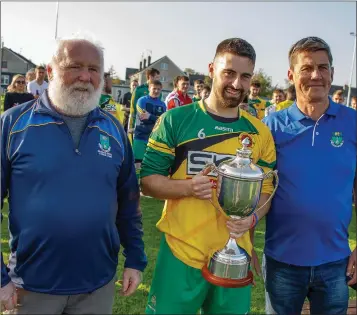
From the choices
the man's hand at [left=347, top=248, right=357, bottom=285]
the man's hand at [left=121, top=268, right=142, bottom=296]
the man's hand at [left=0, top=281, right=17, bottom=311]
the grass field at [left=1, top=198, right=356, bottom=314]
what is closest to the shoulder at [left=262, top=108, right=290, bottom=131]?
the man's hand at [left=347, top=248, right=357, bottom=285]

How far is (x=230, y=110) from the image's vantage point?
2.13 m

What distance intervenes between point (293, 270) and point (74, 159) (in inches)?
52.4

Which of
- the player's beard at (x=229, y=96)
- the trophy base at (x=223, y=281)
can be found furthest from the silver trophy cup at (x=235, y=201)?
the player's beard at (x=229, y=96)

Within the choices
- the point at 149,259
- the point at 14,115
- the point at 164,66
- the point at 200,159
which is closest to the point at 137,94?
the point at 149,259

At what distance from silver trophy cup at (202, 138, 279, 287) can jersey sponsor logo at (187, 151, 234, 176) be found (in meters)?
0.11

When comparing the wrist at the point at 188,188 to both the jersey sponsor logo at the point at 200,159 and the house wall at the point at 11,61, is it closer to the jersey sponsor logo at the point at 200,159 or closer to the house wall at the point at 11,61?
the jersey sponsor logo at the point at 200,159

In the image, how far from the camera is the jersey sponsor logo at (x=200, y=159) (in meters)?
2.03

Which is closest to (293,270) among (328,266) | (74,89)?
(328,266)

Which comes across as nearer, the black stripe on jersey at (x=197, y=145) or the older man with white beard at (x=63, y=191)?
the older man with white beard at (x=63, y=191)

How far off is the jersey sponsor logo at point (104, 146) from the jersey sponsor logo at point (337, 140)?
3.99ft

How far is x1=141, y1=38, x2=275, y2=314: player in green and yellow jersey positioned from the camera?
1998 millimetres

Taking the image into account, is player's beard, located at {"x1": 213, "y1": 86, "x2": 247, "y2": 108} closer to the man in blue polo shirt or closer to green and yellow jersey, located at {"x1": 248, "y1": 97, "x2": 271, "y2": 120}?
the man in blue polo shirt

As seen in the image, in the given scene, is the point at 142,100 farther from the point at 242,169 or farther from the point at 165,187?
the point at 242,169

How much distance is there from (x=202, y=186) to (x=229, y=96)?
1.63 ft
